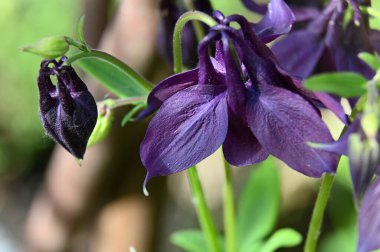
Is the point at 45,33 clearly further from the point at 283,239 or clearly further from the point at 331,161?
the point at 331,161

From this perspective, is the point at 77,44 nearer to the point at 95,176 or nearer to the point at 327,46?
the point at 327,46

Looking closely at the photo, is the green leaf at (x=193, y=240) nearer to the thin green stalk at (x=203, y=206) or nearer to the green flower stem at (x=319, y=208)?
the thin green stalk at (x=203, y=206)

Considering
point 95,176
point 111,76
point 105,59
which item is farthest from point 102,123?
point 95,176

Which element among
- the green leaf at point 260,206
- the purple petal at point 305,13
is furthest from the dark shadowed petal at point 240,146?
the green leaf at point 260,206

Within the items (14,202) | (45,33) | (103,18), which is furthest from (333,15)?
(14,202)

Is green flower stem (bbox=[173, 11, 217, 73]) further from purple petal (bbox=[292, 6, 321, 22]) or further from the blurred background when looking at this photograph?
the blurred background

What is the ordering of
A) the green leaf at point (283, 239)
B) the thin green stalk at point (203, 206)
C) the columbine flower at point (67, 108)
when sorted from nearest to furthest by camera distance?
the columbine flower at point (67, 108) < the thin green stalk at point (203, 206) < the green leaf at point (283, 239)

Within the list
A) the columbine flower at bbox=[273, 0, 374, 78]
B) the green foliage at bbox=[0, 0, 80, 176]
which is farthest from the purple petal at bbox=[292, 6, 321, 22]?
the green foliage at bbox=[0, 0, 80, 176]
